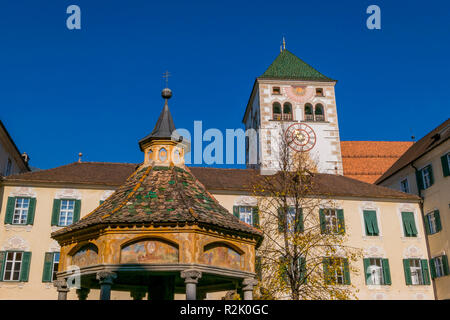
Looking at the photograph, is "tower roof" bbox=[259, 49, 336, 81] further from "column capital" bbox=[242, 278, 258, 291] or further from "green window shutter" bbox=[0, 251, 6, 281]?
"column capital" bbox=[242, 278, 258, 291]

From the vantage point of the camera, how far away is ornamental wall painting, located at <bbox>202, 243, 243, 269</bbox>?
11023mm

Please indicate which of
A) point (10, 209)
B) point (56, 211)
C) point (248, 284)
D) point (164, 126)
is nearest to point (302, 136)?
point (56, 211)

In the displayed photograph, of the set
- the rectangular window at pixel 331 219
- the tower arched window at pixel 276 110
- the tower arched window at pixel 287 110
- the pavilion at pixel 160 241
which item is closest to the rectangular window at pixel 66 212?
the rectangular window at pixel 331 219

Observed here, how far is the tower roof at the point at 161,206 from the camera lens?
10.9 meters

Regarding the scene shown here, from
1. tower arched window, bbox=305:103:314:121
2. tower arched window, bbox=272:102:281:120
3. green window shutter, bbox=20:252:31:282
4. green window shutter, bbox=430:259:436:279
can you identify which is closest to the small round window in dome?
green window shutter, bbox=20:252:31:282

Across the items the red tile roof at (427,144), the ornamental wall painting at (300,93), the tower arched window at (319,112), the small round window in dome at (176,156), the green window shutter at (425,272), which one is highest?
the ornamental wall painting at (300,93)

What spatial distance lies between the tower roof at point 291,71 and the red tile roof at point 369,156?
11.2 meters

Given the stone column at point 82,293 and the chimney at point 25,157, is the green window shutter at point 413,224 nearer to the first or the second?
the stone column at point 82,293

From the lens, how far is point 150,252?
422 inches

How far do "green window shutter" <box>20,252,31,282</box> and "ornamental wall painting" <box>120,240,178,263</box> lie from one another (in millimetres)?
18654

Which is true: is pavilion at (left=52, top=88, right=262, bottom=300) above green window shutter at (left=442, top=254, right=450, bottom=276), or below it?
below

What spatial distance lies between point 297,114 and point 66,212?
85.6 ft
